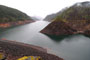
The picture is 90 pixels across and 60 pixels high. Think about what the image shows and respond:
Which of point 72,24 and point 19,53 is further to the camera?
point 72,24

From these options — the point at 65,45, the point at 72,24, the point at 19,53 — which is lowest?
the point at 19,53

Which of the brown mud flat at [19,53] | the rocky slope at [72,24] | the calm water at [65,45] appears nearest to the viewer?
the brown mud flat at [19,53]

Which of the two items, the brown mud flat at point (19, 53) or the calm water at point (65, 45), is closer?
the brown mud flat at point (19, 53)

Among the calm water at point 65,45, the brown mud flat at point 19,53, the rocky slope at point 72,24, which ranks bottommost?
the brown mud flat at point 19,53

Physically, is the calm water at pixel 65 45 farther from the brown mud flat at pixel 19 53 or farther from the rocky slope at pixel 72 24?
the rocky slope at pixel 72 24

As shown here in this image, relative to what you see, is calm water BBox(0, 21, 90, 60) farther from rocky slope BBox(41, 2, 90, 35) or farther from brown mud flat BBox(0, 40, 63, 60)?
rocky slope BBox(41, 2, 90, 35)

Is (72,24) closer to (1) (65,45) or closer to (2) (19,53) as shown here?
(1) (65,45)

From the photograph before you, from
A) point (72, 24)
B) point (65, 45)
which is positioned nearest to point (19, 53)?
point (65, 45)

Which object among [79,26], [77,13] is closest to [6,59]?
[79,26]

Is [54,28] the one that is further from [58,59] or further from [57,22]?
[58,59]

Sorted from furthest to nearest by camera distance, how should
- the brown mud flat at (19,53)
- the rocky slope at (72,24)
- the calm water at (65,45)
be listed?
the rocky slope at (72,24), the calm water at (65,45), the brown mud flat at (19,53)

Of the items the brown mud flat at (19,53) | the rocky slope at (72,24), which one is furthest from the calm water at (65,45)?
the rocky slope at (72,24)
